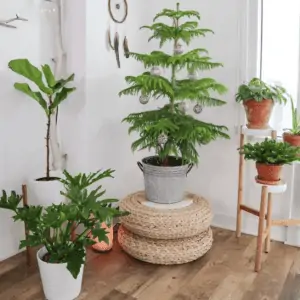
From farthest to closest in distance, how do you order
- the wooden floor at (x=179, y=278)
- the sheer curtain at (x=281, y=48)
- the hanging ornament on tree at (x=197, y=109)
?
the hanging ornament on tree at (x=197, y=109) < the sheer curtain at (x=281, y=48) < the wooden floor at (x=179, y=278)

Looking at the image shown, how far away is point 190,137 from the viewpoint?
84.7 inches

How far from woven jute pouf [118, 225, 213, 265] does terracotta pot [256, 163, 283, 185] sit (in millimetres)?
543

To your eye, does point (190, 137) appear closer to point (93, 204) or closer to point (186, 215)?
point (186, 215)

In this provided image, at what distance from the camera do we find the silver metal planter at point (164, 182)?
2238mm

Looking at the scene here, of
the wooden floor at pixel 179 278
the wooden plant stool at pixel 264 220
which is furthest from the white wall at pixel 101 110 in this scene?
the wooden floor at pixel 179 278

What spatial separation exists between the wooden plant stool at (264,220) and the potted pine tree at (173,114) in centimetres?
46

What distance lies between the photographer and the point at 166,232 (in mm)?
2102

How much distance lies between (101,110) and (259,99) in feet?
3.62

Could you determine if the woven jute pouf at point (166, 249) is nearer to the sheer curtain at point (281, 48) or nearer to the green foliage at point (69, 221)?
the green foliage at point (69, 221)

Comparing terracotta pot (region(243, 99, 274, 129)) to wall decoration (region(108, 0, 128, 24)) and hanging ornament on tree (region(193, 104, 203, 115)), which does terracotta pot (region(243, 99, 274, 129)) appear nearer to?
hanging ornament on tree (region(193, 104, 203, 115))

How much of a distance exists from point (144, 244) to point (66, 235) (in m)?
0.56

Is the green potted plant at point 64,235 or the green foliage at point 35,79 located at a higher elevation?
the green foliage at point 35,79

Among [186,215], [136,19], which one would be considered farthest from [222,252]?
[136,19]

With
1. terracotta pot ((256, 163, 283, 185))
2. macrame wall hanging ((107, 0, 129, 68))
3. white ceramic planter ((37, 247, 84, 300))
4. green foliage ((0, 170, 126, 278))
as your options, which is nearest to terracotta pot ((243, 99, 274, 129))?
terracotta pot ((256, 163, 283, 185))
